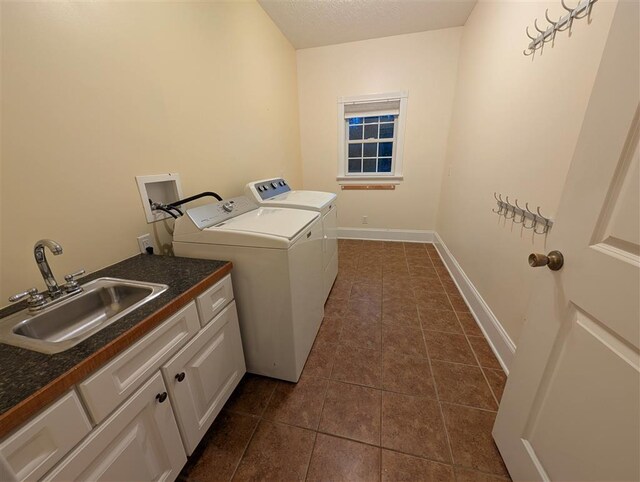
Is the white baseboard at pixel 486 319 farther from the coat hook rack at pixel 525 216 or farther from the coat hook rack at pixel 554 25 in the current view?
the coat hook rack at pixel 554 25

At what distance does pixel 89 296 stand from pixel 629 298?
1.66 m

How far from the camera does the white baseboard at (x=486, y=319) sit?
149cm

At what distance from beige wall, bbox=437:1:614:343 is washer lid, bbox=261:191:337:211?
1.23m

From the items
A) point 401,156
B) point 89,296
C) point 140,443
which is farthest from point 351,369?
point 401,156

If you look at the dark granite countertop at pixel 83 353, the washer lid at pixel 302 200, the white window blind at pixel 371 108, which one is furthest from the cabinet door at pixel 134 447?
the white window blind at pixel 371 108

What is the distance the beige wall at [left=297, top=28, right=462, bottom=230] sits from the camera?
2.90 metres

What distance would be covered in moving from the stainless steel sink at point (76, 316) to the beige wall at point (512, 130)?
4.76ft

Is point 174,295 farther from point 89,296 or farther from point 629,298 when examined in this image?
point 629,298

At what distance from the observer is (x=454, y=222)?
105 inches

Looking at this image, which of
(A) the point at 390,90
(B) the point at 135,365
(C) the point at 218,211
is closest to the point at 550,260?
(B) the point at 135,365

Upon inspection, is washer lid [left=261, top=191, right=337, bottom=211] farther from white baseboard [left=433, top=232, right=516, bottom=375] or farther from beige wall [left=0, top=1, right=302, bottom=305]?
white baseboard [left=433, top=232, right=516, bottom=375]

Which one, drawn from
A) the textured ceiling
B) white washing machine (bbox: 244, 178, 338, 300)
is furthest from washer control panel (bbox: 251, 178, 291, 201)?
the textured ceiling

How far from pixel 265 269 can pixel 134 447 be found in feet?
2.44

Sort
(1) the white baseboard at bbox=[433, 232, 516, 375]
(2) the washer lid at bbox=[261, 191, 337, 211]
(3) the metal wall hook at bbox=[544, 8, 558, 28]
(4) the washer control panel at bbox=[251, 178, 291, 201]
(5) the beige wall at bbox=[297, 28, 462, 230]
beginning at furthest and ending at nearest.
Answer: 1. (5) the beige wall at bbox=[297, 28, 462, 230]
2. (4) the washer control panel at bbox=[251, 178, 291, 201]
3. (2) the washer lid at bbox=[261, 191, 337, 211]
4. (1) the white baseboard at bbox=[433, 232, 516, 375]
5. (3) the metal wall hook at bbox=[544, 8, 558, 28]
